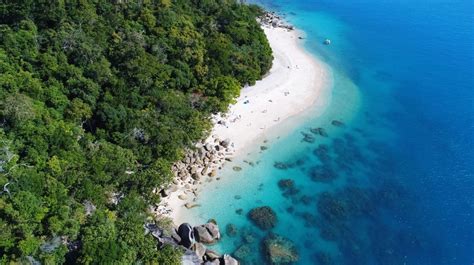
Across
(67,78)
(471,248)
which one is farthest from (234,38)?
(471,248)

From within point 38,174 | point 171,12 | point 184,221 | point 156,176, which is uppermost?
point 171,12

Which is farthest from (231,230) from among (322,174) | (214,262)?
(322,174)

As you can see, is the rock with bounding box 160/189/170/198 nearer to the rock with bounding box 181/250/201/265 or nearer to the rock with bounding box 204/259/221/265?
the rock with bounding box 181/250/201/265

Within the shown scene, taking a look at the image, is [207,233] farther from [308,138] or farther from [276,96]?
[276,96]

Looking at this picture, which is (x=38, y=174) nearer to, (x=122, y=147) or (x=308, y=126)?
(x=122, y=147)

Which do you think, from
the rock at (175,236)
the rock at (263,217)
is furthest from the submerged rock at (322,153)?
the rock at (175,236)

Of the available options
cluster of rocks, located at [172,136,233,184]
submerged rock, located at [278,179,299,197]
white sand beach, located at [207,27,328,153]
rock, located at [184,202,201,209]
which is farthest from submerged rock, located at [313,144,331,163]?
rock, located at [184,202,201,209]

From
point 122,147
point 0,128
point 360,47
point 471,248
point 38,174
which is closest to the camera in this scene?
point 38,174

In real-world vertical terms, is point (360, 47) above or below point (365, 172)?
above
